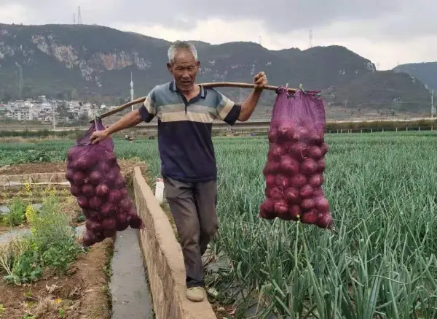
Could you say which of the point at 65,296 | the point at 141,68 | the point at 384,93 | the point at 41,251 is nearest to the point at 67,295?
the point at 65,296

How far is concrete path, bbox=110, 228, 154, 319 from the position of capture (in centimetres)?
504

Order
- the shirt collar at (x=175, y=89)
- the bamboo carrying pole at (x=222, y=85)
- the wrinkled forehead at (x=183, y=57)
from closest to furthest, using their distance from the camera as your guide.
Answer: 1. the bamboo carrying pole at (x=222, y=85)
2. the wrinkled forehead at (x=183, y=57)
3. the shirt collar at (x=175, y=89)

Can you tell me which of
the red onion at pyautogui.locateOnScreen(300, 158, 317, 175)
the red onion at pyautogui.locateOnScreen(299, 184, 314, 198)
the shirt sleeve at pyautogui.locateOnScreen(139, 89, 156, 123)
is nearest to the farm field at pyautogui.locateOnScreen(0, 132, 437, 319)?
the red onion at pyautogui.locateOnScreen(299, 184, 314, 198)

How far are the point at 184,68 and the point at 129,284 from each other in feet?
11.2

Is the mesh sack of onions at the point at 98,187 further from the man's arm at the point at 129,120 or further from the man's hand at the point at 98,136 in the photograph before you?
the man's arm at the point at 129,120

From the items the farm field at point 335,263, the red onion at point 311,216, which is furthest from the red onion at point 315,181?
the farm field at point 335,263

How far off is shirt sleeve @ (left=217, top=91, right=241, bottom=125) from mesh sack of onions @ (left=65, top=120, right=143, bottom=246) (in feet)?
2.49

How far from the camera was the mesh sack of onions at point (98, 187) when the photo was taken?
330cm

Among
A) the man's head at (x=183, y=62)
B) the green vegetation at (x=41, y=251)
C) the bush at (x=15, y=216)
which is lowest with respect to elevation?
the bush at (x=15, y=216)

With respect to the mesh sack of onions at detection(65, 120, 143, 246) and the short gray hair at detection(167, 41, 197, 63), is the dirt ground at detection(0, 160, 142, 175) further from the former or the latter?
the short gray hair at detection(167, 41, 197, 63)

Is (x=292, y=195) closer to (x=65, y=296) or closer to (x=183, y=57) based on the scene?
(x=183, y=57)

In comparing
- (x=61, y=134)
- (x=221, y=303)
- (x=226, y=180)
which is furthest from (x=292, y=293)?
(x=61, y=134)

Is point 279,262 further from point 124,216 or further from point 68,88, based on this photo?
point 68,88

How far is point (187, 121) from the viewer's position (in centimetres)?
324
